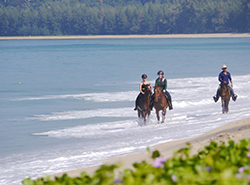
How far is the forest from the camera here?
520 feet

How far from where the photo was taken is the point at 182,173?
4.00 meters

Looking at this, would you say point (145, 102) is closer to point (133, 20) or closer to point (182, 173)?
point (182, 173)

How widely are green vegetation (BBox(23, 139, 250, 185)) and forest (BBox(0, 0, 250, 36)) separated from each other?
15305 centimetres

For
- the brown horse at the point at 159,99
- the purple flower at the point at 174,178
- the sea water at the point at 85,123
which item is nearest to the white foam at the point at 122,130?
the sea water at the point at 85,123

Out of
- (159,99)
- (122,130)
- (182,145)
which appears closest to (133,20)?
(159,99)

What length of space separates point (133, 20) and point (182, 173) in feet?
566

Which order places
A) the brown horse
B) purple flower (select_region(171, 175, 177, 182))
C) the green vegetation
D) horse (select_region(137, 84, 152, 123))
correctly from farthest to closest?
horse (select_region(137, 84, 152, 123)) < the brown horse < purple flower (select_region(171, 175, 177, 182)) < the green vegetation

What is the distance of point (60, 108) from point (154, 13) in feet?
522

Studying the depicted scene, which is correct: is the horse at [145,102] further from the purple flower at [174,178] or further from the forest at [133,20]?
the forest at [133,20]

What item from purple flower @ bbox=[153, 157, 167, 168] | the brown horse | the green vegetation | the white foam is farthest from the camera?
the brown horse

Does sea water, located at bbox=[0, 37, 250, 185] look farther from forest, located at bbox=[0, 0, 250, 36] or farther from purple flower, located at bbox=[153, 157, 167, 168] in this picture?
forest, located at bbox=[0, 0, 250, 36]

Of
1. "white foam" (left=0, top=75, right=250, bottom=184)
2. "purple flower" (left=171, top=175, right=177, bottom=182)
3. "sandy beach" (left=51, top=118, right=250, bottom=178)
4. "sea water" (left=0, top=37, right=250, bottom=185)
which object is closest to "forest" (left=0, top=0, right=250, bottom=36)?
"sea water" (left=0, top=37, right=250, bottom=185)

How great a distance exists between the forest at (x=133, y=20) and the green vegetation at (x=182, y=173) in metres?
153

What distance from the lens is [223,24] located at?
156m
